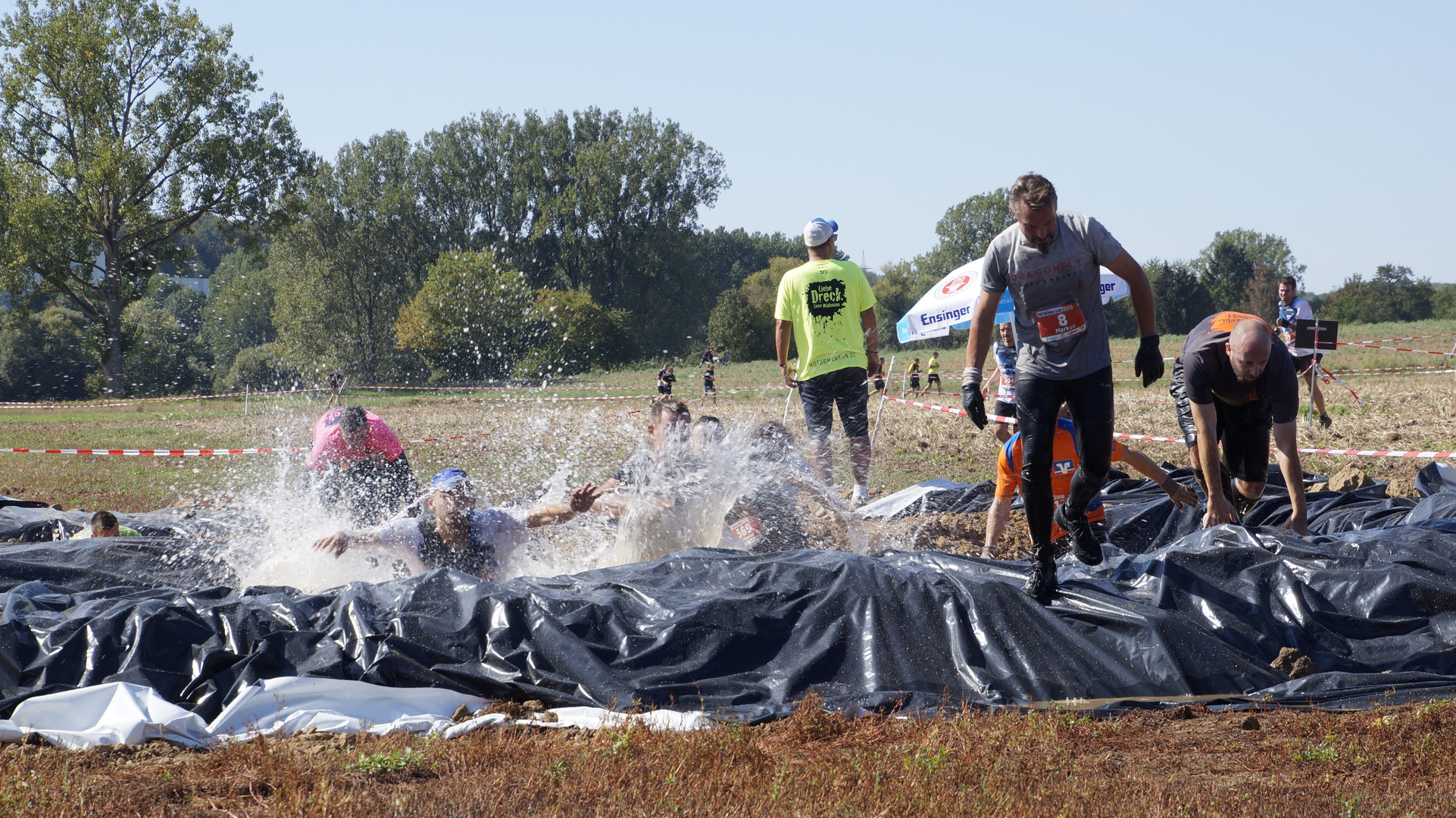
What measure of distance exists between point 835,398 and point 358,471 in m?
3.31

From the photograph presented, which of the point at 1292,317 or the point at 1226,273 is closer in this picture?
the point at 1292,317

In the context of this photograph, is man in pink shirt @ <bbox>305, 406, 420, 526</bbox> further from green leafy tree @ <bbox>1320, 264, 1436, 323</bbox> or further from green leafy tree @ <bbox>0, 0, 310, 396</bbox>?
green leafy tree @ <bbox>1320, 264, 1436, 323</bbox>

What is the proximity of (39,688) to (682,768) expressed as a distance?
8.79 ft

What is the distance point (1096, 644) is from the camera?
4.35 meters

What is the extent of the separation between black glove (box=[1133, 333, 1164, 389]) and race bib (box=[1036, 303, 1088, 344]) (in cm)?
27

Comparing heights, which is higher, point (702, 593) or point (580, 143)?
point (580, 143)

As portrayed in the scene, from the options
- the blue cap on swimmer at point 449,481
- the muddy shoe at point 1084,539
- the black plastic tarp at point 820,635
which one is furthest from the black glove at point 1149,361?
the blue cap on swimmer at point 449,481

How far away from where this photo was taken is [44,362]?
57.4 meters

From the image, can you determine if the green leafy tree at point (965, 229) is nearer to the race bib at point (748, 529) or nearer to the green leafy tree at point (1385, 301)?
the green leafy tree at point (1385, 301)

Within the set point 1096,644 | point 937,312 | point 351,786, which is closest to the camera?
point 351,786

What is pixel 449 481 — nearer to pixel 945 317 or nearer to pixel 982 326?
pixel 982 326

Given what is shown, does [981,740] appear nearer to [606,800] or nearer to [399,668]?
[606,800]

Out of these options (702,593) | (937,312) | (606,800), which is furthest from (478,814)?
(937,312)

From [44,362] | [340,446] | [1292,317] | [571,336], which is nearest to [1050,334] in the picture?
[340,446]
